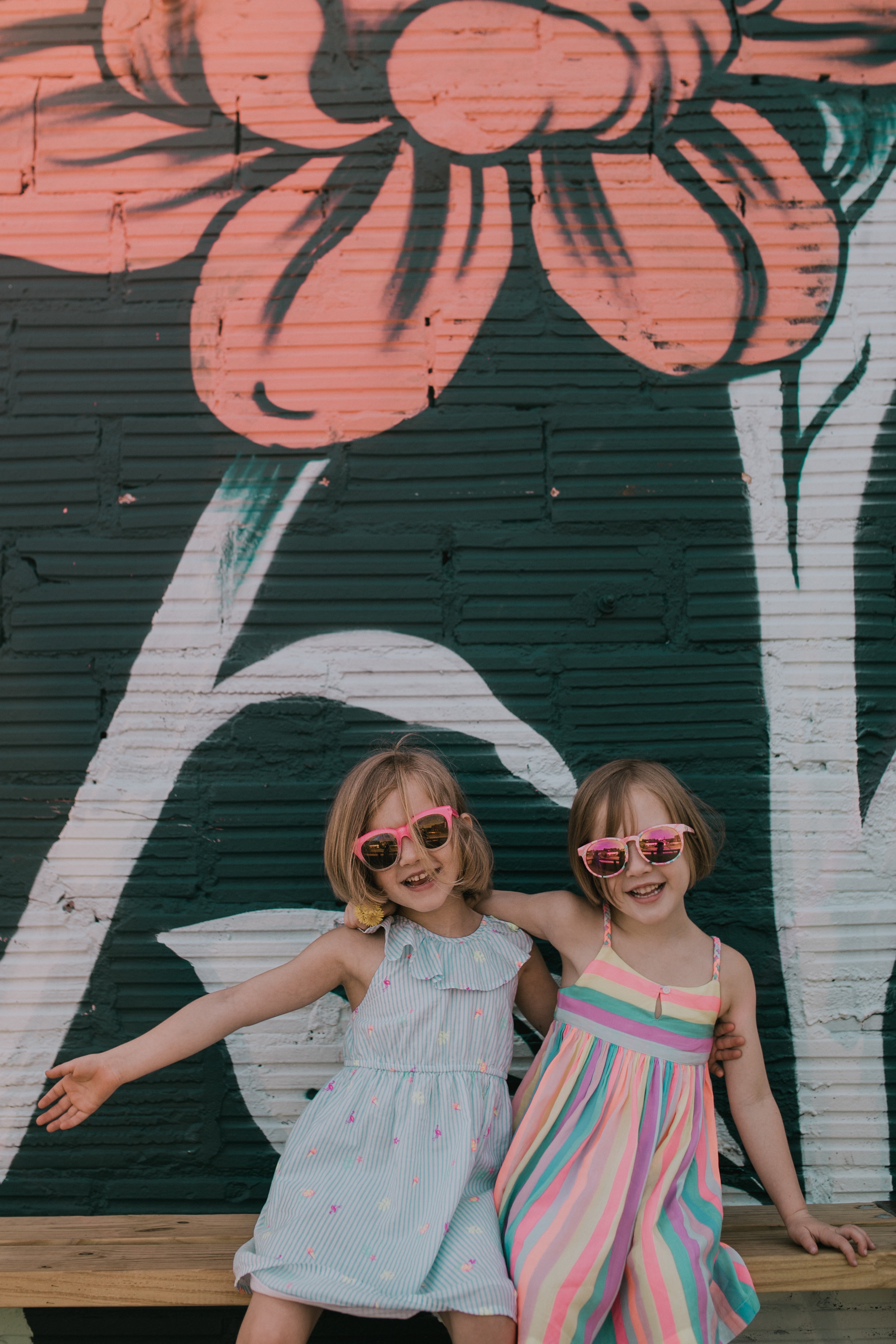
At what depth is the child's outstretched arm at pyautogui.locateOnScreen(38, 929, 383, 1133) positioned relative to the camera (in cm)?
176

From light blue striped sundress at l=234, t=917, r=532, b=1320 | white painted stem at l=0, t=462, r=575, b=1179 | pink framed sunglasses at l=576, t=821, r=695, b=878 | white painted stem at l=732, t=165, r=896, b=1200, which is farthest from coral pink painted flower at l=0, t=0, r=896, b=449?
light blue striped sundress at l=234, t=917, r=532, b=1320

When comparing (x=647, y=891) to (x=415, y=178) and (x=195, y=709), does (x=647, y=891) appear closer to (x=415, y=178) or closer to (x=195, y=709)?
(x=195, y=709)

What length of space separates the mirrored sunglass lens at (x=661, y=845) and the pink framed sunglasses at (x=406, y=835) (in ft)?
1.31

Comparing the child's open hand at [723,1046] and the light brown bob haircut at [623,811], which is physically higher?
the light brown bob haircut at [623,811]

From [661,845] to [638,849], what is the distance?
49 mm

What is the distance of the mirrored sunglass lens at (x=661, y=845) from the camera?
1786 millimetres

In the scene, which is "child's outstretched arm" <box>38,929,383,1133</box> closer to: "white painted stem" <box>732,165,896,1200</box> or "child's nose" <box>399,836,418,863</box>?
"child's nose" <box>399,836,418,863</box>

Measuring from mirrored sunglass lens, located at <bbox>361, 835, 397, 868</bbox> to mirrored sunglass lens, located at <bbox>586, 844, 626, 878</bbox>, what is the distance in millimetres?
412

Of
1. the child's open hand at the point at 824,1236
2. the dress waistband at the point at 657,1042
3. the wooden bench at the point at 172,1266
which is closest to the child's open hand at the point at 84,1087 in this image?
the wooden bench at the point at 172,1266

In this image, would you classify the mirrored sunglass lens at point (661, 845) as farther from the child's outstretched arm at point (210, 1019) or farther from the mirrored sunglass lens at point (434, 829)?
the child's outstretched arm at point (210, 1019)

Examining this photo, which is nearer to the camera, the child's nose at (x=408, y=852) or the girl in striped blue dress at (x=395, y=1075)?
the girl in striped blue dress at (x=395, y=1075)

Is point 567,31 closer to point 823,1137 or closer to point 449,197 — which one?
point 449,197

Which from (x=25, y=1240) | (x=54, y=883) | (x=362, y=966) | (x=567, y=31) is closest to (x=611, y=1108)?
(x=362, y=966)

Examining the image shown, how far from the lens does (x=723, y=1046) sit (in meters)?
1.91
